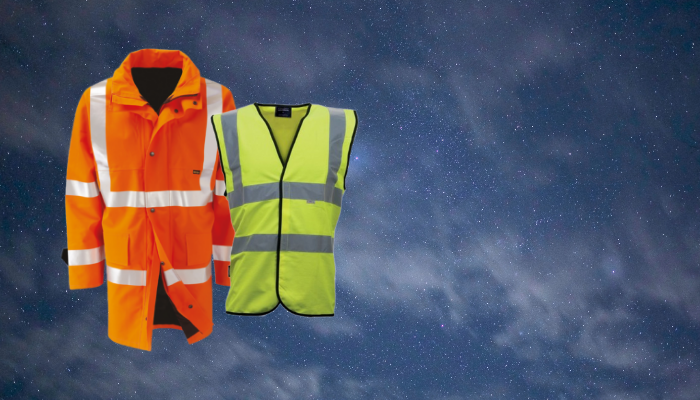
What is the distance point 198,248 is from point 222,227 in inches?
11.4

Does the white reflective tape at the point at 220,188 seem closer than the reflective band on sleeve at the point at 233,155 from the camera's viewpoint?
No

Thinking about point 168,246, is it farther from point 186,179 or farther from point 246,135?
point 246,135

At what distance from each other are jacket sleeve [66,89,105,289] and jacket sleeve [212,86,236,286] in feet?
3.14

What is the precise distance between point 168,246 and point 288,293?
1.19 m

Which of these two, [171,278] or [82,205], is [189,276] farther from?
[82,205]

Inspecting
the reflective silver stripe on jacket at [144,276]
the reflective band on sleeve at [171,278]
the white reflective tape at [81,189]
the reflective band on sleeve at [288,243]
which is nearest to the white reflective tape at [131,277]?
the reflective silver stripe on jacket at [144,276]

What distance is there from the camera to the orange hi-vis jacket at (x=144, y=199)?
526 centimetres

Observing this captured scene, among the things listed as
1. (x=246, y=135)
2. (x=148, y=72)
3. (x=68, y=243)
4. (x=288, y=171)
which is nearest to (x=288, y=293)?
(x=288, y=171)

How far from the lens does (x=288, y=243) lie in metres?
4.76

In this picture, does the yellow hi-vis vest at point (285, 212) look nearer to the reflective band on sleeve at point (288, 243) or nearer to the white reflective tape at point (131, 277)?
the reflective band on sleeve at point (288, 243)

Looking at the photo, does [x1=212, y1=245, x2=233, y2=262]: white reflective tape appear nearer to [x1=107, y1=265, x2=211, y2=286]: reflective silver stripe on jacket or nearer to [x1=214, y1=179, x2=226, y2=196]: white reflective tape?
[x1=107, y1=265, x2=211, y2=286]: reflective silver stripe on jacket

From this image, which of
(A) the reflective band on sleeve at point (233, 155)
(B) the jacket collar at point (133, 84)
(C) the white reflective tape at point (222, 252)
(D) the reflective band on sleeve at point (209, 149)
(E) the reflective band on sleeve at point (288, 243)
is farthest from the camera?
(C) the white reflective tape at point (222, 252)

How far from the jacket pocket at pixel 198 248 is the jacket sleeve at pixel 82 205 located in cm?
79

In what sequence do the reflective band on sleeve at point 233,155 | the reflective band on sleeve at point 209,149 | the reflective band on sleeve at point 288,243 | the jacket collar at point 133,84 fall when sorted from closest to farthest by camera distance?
the reflective band on sleeve at point 288,243 < the reflective band on sleeve at point 233,155 < the jacket collar at point 133,84 < the reflective band on sleeve at point 209,149
